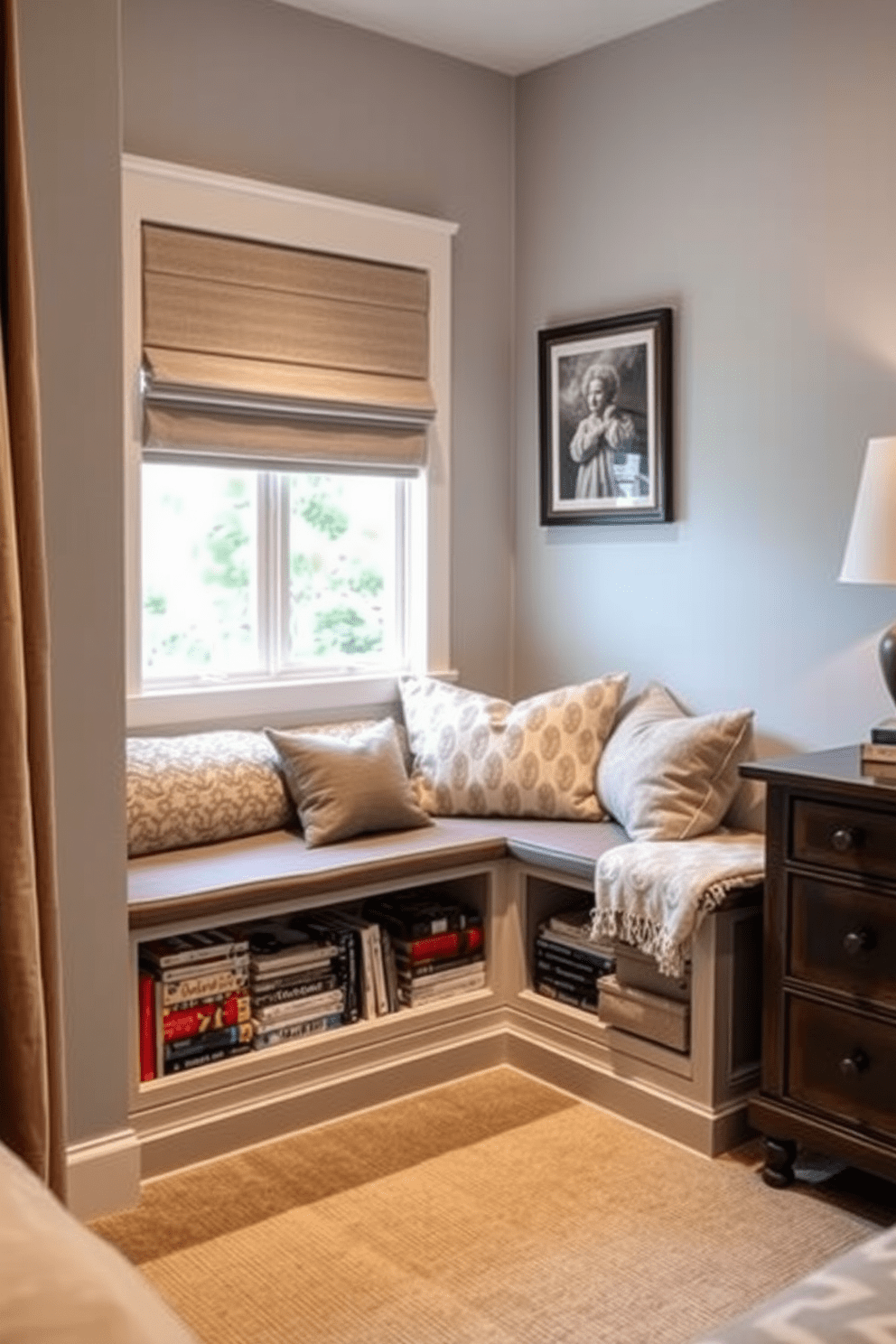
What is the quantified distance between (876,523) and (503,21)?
1891 millimetres

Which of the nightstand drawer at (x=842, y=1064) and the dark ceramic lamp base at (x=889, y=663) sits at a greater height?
the dark ceramic lamp base at (x=889, y=663)

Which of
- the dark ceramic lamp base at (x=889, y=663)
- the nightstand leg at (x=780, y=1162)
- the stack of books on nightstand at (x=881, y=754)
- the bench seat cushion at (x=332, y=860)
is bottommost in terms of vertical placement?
the nightstand leg at (x=780, y=1162)

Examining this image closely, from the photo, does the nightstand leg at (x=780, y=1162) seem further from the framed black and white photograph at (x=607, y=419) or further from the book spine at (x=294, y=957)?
the framed black and white photograph at (x=607, y=419)

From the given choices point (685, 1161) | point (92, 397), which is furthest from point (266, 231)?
point (685, 1161)

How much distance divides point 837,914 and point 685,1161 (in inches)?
27.2

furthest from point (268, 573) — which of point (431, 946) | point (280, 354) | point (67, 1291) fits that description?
point (67, 1291)

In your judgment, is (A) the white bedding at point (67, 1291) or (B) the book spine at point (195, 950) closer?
(A) the white bedding at point (67, 1291)

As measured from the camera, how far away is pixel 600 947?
3.35 metres

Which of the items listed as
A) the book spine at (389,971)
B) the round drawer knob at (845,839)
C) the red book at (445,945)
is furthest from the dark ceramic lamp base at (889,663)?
the book spine at (389,971)

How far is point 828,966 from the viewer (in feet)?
8.98

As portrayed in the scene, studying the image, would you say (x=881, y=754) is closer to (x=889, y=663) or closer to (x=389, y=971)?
(x=889, y=663)

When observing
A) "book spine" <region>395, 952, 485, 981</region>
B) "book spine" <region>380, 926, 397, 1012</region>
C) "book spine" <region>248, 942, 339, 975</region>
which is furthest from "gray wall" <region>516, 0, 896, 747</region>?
"book spine" <region>248, 942, 339, 975</region>

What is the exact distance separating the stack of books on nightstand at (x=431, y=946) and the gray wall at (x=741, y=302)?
0.93 metres

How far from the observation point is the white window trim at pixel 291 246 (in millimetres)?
3404
